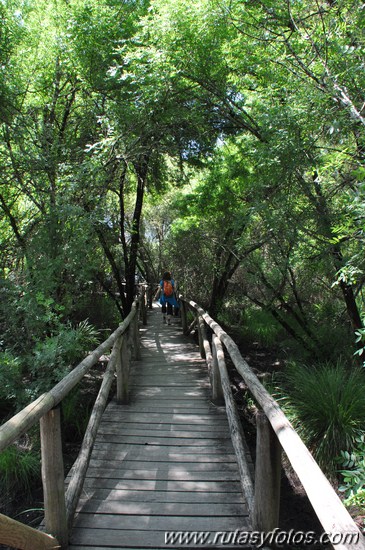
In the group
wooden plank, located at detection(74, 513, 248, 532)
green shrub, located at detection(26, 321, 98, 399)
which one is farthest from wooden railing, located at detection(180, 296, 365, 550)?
green shrub, located at detection(26, 321, 98, 399)

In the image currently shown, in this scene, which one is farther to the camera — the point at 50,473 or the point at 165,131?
the point at 165,131

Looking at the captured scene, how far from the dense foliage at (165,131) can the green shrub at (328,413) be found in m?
0.18

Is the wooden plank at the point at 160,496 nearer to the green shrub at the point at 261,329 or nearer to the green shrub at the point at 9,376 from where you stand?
the green shrub at the point at 9,376

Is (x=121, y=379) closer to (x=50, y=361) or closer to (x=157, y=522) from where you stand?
(x=50, y=361)

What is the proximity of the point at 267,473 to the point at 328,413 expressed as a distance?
2966 millimetres

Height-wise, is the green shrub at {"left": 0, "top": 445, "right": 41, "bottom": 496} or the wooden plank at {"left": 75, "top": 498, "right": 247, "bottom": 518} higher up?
the wooden plank at {"left": 75, "top": 498, "right": 247, "bottom": 518}

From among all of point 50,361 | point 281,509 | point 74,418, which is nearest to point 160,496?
point 281,509

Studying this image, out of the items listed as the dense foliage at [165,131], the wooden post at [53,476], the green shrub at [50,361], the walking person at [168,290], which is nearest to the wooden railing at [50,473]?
the wooden post at [53,476]

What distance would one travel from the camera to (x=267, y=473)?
2.35m

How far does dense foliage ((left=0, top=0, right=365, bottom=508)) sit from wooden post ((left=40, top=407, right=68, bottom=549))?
252cm

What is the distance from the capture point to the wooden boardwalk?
2727 millimetres

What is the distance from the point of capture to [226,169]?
9.38 m

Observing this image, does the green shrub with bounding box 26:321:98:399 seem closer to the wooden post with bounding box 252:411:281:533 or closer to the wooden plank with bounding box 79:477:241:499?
the wooden plank with bounding box 79:477:241:499

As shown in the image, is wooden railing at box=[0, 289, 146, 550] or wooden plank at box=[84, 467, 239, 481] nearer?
wooden railing at box=[0, 289, 146, 550]
